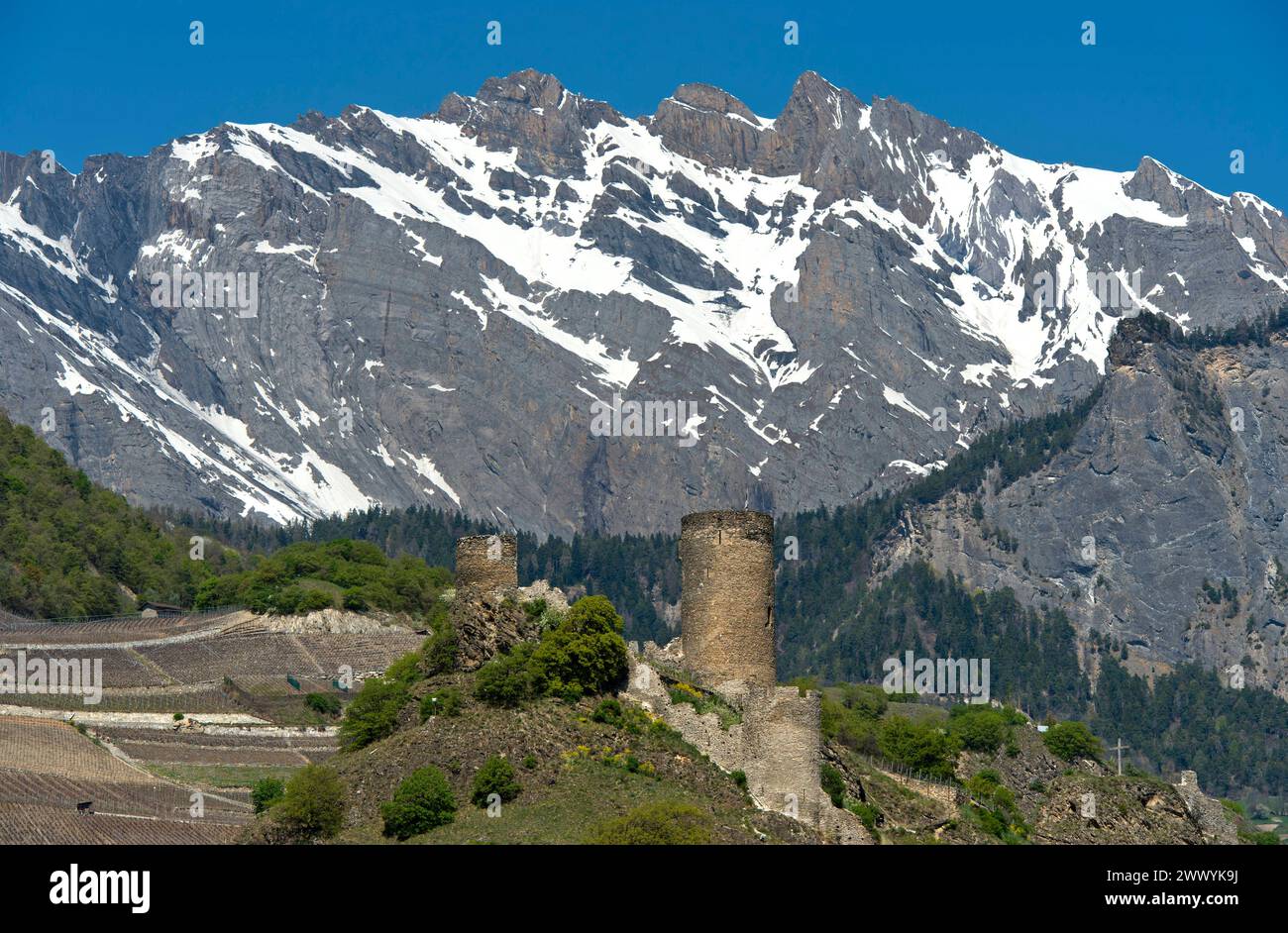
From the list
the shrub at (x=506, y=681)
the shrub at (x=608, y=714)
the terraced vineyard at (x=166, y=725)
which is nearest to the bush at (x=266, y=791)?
the terraced vineyard at (x=166, y=725)

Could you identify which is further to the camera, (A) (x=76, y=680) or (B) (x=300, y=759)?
(A) (x=76, y=680)

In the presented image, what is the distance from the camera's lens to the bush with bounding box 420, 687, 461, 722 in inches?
3103

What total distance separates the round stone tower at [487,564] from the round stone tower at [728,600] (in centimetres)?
966

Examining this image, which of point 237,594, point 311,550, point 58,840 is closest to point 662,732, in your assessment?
point 58,840

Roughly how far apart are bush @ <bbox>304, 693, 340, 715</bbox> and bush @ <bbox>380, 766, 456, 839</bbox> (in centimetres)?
6450

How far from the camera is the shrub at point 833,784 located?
76500 mm

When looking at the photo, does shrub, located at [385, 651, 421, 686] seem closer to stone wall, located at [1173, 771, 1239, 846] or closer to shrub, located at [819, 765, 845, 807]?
shrub, located at [819, 765, 845, 807]

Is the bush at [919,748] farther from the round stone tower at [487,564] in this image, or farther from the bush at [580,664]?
the bush at [580,664]

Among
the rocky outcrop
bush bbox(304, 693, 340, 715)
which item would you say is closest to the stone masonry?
the rocky outcrop

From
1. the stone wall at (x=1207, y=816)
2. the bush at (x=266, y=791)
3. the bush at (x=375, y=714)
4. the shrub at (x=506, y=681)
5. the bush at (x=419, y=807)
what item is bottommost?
the stone wall at (x=1207, y=816)

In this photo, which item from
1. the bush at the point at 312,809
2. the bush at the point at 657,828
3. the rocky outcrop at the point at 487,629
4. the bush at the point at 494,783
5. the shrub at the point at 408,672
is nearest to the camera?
the bush at the point at 657,828
